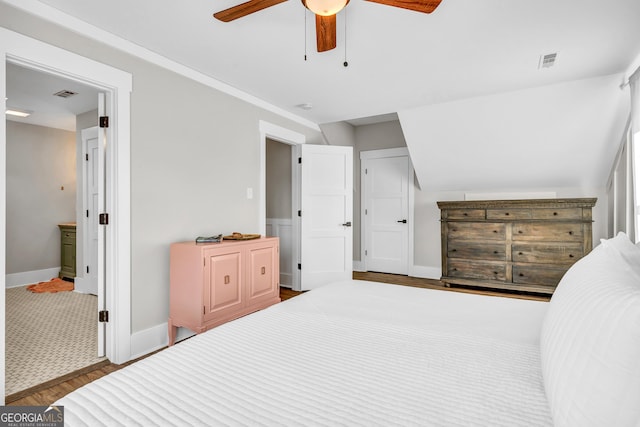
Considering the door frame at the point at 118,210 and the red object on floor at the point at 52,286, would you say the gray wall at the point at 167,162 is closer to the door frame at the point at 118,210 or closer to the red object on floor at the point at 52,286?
the door frame at the point at 118,210

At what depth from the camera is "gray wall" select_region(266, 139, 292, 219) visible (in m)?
4.69

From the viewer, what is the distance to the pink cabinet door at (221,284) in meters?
2.59

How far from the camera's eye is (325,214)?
14.9 feet

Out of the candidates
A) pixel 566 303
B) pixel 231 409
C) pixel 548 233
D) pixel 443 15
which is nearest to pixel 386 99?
pixel 443 15

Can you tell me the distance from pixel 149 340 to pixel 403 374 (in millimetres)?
2382

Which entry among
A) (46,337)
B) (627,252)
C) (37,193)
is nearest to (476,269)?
(627,252)

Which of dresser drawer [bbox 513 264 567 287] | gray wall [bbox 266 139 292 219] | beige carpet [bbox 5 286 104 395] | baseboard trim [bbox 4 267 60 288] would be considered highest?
gray wall [bbox 266 139 292 219]

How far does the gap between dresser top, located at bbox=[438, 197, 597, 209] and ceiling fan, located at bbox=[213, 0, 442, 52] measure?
3.14 m

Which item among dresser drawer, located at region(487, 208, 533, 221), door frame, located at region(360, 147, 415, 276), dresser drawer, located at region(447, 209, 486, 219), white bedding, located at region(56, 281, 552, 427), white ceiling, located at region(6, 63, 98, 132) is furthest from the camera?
door frame, located at region(360, 147, 415, 276)

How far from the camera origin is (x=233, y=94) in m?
3.41

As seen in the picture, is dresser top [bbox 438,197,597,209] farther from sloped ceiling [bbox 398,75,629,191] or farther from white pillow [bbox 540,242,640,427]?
white pillow [bbox 540,242,640,427]

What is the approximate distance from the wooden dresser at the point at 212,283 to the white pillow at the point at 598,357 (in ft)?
7.44

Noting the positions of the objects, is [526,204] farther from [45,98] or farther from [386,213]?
[45,98]

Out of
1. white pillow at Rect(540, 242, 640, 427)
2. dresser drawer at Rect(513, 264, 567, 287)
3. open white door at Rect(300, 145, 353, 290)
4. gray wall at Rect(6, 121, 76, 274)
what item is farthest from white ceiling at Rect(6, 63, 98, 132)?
dresser drawer at Rect(513, 264, 567, 287)
